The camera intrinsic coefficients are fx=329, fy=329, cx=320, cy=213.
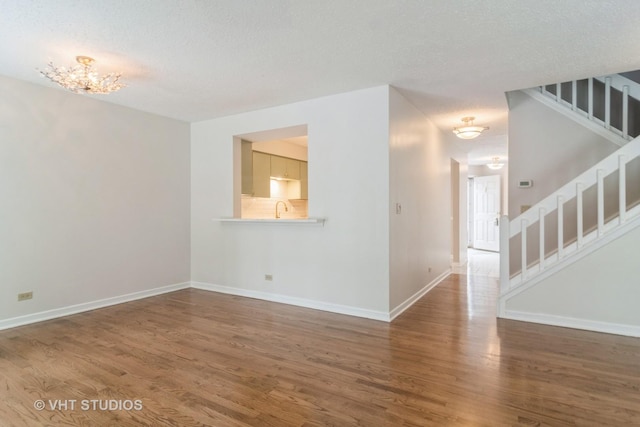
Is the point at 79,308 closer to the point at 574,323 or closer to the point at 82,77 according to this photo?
the point at 82,77

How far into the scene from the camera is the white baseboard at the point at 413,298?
3.87m

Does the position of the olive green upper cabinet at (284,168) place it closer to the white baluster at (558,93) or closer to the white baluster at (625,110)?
the white baluster at (558,93)

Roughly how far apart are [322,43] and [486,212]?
29.0ft

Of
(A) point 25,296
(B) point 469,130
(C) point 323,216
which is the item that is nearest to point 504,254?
(B) point 469,130

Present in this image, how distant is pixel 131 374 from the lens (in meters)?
2.52

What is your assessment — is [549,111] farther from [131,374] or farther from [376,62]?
[131,374]

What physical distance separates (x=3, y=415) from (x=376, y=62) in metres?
3.82

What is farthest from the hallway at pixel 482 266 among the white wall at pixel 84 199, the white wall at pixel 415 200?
the white wall at pixel 84 199

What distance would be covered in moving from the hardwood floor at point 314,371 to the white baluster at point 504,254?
413 mm

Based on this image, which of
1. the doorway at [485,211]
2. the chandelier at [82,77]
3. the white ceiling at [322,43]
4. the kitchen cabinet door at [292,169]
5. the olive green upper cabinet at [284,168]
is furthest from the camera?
the doorway at [485,211]

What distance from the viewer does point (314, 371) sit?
8.35 feet

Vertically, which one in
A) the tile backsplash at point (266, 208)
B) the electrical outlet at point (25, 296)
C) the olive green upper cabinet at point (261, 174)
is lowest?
the electrical outlet at point (25, 296)

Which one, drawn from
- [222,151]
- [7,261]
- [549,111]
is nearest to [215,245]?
[222,151]

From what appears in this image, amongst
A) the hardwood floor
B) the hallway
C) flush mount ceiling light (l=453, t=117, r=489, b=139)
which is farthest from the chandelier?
the hallway
